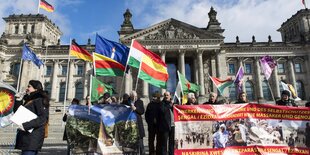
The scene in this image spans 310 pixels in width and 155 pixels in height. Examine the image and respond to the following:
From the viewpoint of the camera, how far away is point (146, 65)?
11.7 metres

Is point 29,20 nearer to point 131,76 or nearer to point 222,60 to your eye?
point 131,76

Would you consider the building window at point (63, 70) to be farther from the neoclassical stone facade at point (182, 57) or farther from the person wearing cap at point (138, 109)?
the person wearing cap at point (138, 109)

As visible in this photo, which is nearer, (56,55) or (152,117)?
(152,117)

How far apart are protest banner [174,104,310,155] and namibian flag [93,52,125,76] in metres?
3.24

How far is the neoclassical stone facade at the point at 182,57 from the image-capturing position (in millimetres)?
48938

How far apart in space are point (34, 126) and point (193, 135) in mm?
5182

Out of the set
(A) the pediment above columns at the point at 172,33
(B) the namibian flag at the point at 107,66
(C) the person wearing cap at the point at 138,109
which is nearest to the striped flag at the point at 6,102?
(B) the namibian flag at the point at 107,66

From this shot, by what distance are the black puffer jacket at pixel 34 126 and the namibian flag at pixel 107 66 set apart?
5.00 meters

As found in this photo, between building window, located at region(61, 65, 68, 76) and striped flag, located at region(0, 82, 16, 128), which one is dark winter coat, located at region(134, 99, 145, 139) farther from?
building window, located at region(61, 65, 68, 76)

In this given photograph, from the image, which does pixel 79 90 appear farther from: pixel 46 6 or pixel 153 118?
pixel 153 118

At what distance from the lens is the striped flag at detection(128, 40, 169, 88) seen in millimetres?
11500

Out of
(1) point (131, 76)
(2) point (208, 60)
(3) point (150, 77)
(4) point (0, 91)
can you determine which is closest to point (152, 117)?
(3) point (150, 77)

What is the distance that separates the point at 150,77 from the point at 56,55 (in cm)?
4721

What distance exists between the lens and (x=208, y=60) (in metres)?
51.8
